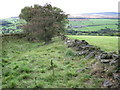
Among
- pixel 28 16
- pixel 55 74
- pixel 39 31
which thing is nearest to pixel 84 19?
pixel 28 16

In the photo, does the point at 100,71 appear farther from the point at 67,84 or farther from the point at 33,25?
the point at 33,25

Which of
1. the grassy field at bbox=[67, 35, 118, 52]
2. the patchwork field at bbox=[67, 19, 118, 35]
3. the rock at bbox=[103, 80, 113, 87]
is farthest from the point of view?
the patchwork field at bbox=[67, 19, 118, 35]

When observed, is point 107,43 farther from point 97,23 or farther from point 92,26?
point 97,23

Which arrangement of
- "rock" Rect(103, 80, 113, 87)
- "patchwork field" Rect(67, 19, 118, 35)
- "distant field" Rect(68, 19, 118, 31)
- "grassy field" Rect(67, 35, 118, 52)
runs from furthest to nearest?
1. "distant field" Rect(68, 19, 118, 31)
2. "patchwork field" Rect(67, 19, 118, 35)
3. "grassy field" Rect(67, 35, 118, 52)
4. "rock" Rect(103, 80, 113, 87)

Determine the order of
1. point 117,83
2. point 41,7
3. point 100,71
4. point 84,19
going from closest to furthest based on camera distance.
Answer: point 117,83 < point 100,71 < point 41,7 < point 84,19

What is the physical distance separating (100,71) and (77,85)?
7.35 feet

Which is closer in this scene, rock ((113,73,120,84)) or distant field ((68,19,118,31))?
rock ((113,73,120,84))

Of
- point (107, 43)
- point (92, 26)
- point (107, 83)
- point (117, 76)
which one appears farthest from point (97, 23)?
point (107, 83)

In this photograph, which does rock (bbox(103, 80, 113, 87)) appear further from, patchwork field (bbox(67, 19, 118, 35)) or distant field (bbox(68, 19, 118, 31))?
distant field (bbox(68, 19, 118, 31))

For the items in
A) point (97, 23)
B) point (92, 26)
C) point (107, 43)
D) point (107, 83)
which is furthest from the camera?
point (97, 23)

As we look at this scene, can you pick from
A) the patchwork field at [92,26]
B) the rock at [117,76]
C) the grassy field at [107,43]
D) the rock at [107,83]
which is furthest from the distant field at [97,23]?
the rock at [107,83]

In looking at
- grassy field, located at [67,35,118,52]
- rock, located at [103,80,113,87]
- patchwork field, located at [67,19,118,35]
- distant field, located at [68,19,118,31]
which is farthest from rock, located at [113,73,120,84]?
distant field, located at [68,19,118,31]

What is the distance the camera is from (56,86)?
9320mm

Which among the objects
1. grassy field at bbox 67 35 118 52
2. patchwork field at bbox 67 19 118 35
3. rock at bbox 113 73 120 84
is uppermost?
rock at bbox 113 73 120 84
